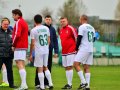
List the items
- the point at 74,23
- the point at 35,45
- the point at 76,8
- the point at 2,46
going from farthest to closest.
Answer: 1. the point at 76,8
2. the point at 74,23
3. the point at 2,46
4. the point at 35,45

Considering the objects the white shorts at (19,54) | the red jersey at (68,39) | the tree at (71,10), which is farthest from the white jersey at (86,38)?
the tree at (71,10)

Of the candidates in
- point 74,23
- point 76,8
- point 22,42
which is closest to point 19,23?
point 22,42

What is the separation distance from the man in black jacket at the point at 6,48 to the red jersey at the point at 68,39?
1.79m

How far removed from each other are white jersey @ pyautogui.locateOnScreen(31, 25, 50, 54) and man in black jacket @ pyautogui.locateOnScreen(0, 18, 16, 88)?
1963 mm

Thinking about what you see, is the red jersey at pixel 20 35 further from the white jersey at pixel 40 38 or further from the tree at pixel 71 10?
the tree at pixel 71 10

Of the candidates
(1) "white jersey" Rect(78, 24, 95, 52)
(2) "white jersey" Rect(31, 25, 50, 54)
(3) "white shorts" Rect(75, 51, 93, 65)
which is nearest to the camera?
(2) "white jersey" Rect(31, 25, 50, 54)

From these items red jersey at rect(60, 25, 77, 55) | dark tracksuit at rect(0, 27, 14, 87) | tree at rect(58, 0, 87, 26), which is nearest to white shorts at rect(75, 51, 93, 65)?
red jersey at rect(60, 25, 77, 55)

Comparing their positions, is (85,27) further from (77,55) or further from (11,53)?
(11,53)

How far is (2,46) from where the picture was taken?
19.9 metres

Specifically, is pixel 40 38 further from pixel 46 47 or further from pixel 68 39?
pixel 68 39

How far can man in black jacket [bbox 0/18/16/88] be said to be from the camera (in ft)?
65.2

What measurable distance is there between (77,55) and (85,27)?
96cm

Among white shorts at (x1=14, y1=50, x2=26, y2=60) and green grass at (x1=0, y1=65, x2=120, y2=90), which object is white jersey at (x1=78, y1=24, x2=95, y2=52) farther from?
white shorts at (x1=14, y1=50, x2=26, y2=60)

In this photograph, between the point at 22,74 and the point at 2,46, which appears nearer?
the point at 22,74
